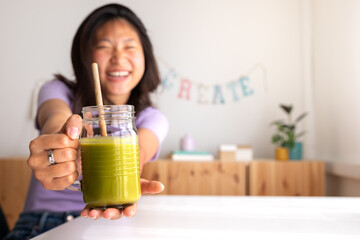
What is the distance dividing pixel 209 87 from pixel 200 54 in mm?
309

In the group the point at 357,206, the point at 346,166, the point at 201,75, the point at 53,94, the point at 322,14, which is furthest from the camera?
the point at 201,75

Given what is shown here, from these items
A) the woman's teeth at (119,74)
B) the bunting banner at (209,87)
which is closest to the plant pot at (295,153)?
the bunting banner at (209,87)

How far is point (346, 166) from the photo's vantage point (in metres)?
2.60

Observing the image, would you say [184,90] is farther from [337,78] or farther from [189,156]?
[337,78]

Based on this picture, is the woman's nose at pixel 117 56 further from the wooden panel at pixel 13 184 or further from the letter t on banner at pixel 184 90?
the letter t on banner at pixel 184 90

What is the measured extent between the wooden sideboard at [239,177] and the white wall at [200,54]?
1.69 ft

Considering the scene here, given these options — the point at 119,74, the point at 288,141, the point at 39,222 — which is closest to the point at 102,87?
the point at 119,74

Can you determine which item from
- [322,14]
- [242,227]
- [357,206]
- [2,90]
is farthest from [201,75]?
[242,227]

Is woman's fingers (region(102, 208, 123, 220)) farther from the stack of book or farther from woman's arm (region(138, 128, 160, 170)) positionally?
the stack of book

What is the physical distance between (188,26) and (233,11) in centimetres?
43

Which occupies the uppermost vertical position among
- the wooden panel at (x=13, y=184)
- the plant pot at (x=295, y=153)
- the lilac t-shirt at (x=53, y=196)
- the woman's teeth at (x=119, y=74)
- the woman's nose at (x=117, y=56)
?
the woman's nose at (x=117, y=56)

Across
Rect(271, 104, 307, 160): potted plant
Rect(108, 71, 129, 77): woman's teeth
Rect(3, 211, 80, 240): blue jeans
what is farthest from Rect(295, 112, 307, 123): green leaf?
Rect(3, 211, 80, 240): blue jeans

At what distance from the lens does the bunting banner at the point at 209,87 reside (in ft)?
11.1

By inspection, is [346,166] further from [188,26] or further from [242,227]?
[242,227]
